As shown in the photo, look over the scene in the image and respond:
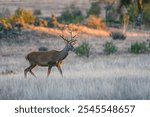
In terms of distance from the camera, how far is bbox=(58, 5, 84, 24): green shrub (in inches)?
2024

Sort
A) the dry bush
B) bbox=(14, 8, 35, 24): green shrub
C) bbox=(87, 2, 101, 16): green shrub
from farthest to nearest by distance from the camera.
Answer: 1. bbox=(87, 2, 101, 16): green shrub
2. the dry bush
3. bbox=(14, 8, 35, 24): green shrub

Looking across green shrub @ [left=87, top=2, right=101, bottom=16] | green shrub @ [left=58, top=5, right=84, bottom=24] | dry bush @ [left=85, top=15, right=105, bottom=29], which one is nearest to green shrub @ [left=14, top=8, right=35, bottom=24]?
green shrub @ [left=58, top=5, right=84, bottom=24]

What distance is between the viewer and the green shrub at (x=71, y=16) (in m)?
51.4

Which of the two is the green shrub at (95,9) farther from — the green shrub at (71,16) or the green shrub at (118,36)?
the green shrub at (118,36)

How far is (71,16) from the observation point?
54.3 meters

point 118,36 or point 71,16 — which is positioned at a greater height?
point 71,16

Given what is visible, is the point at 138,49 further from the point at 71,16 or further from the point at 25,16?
the point at 71,16

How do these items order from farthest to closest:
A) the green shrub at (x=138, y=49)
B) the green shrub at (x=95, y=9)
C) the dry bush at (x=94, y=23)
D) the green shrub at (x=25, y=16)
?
the green shrub at (x=95, y=9) → the dry bush at (x=94, y=23) → the green shrub at (x=25, y=16) → the green shrub at (x=138, y=49)

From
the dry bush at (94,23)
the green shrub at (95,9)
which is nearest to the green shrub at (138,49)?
the dry bush at (94,23)

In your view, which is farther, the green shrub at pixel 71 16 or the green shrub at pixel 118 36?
the green shrub at pixel 71 16

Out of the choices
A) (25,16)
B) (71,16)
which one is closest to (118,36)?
(25,16)

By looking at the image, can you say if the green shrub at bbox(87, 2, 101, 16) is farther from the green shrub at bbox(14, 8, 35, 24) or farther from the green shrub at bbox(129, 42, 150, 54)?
the green shrub at bbox(129, 42, 150, 54)

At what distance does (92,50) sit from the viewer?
32.5 m

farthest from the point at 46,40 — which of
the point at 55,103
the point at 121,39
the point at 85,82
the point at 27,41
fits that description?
the point at 55,103
